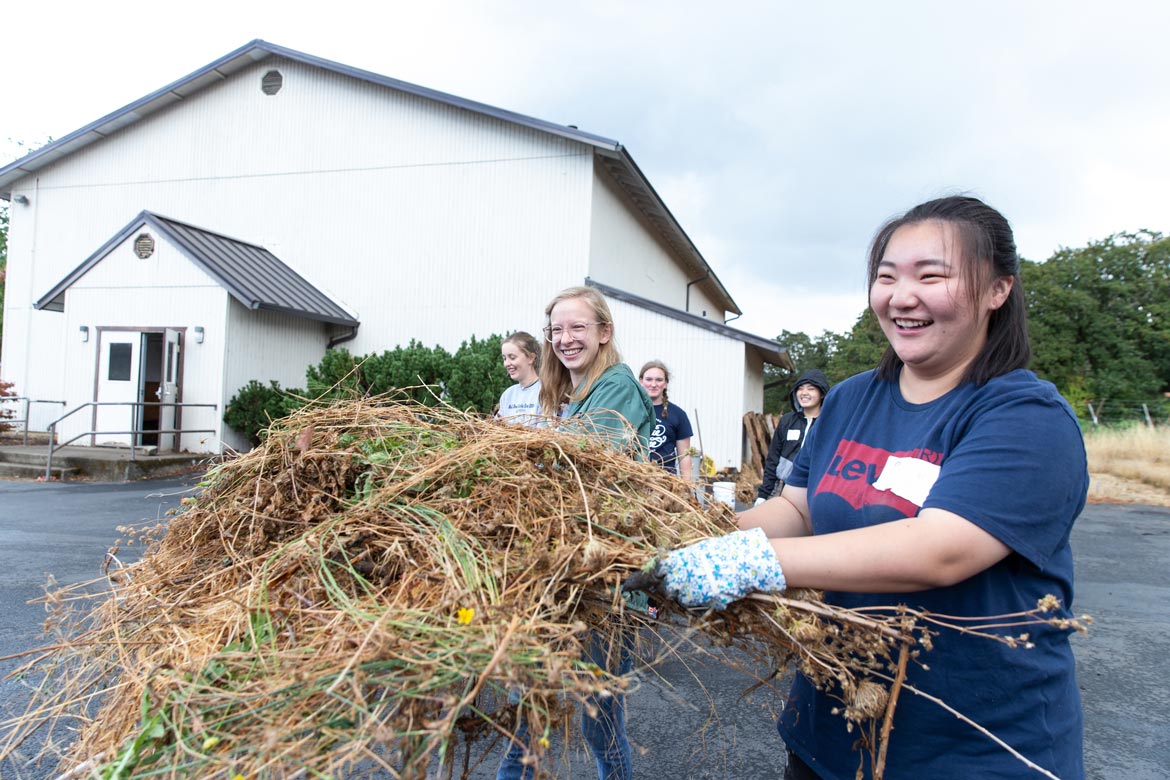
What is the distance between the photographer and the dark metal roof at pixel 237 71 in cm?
1567

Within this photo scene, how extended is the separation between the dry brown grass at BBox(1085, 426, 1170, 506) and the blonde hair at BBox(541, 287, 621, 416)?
15.8 meters

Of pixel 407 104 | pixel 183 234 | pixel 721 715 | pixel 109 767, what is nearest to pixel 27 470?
pixel 183 234

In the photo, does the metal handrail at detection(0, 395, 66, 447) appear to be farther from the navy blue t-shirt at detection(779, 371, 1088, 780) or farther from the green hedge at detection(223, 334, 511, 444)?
the navy blue t-shirt at detection(779, 371, 1088, 780)

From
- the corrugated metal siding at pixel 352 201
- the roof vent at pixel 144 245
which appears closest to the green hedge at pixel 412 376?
the corrugated metal siding at pixel 352 201

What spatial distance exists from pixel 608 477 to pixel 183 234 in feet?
53.4

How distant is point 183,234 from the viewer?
48.6 ft

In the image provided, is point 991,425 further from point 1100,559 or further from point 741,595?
point 1100,559

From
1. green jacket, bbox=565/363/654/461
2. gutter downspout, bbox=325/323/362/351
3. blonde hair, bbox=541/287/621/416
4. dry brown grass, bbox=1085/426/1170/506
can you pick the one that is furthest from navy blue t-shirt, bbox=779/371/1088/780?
gutter downspout, bbox=325/323/362/351

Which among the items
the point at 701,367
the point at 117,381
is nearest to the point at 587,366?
the point at 701,367

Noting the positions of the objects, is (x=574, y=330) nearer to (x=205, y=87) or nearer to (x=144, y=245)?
(x=144, y=245)

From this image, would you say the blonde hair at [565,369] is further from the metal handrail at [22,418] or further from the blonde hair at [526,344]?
the metal handrail at [22,418]

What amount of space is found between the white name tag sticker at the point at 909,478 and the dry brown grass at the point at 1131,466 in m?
16.3

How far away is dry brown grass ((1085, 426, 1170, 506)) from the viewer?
48.9ft

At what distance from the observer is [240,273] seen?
15.1 meters
